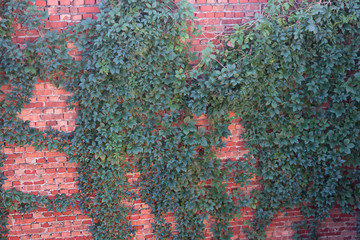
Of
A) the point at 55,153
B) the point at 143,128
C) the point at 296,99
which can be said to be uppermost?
the point at 296,99

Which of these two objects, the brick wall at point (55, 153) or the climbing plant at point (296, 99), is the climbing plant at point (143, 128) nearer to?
the brick wall at point (55, 153)

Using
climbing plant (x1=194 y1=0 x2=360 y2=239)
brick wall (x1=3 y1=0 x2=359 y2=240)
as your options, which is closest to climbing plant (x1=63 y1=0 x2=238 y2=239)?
brick wall (x1=3 y1=0 x2=359 y2=240)

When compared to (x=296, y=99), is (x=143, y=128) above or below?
below

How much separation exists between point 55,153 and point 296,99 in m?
3.00

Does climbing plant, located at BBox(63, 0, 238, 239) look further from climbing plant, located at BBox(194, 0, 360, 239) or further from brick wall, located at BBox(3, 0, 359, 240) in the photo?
climbing plant, located at BBox(194, 0, 360, 239)

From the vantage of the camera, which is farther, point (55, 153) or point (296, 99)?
point (296, 99)

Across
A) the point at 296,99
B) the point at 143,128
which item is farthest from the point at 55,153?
the point at 296,99

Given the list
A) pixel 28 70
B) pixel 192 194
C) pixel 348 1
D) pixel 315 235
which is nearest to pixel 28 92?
pixel 28 70

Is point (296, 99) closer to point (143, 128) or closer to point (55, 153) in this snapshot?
point (143, 128)

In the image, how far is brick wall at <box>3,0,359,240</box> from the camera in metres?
3.16

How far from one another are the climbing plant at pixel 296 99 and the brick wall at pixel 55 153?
0.24m

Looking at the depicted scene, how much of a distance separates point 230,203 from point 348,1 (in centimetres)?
283

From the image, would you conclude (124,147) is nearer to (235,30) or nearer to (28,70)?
(28,70)

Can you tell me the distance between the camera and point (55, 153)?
339cm
